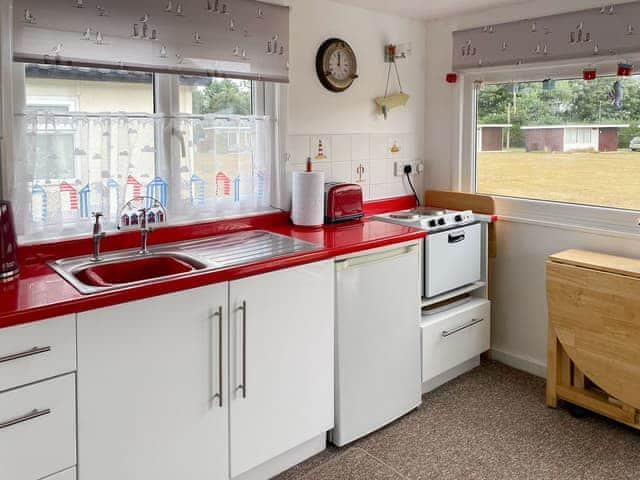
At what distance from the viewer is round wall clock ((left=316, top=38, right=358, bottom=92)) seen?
304cm

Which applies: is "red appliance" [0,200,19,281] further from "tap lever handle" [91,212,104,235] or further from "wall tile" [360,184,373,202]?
"wall tile" [360,184,373,202]

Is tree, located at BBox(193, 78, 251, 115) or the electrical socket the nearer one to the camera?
tree, located at BBox(193, 78, 251, 115)

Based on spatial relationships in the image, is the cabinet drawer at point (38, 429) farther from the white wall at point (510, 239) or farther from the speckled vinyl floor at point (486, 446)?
the white wall at point (510, 239)

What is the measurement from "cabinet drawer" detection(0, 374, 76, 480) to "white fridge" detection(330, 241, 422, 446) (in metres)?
1.16

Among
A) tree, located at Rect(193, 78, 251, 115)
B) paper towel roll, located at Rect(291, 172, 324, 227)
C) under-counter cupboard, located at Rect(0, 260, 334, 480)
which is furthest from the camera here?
paper towel roll, located at Rect(291, 172, 324, 227)

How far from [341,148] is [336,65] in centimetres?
45

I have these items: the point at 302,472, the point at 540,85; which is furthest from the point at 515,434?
the point at 540,85

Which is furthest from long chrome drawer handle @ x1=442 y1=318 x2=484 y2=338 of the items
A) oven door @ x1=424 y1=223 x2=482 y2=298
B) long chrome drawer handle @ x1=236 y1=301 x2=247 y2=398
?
long chrome drawer handle @ x1=236 y1=301 x2=247 y2=398

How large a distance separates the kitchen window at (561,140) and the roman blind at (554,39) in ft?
0.58

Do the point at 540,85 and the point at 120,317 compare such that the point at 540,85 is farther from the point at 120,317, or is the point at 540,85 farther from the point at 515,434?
the point at 120,317

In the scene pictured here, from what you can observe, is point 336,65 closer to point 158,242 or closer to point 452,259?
point 452,259

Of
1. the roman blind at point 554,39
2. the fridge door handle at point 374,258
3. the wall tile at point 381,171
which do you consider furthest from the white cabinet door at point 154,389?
the roman blind at point 554,39

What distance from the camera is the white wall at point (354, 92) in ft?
9.80

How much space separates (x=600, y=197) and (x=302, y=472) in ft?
6.90
